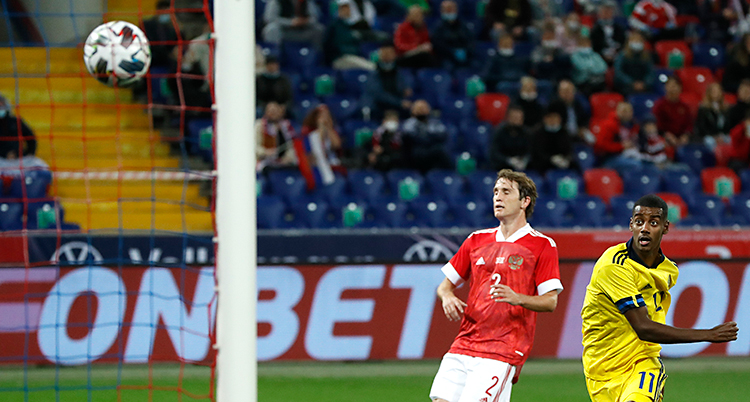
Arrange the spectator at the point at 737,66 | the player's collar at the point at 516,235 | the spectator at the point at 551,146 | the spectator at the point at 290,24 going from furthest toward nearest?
1. the spectator at the point at 737,66
2. the spectator at the point at 290,24
3. the spectator at the point at 551,146
4. the player's collar at the point at 516,235

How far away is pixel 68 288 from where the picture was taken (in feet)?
28.1

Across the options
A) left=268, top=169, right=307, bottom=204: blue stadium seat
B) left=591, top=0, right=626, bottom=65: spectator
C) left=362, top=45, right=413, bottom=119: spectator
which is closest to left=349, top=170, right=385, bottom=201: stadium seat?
left=268, top=169, right=307, bottom=204: blue stadium seat

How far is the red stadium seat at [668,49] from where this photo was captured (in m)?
14.4

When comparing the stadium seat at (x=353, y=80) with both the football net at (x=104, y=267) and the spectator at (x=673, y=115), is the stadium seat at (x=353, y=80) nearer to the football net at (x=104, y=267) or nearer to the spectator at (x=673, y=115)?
the football net at (x=104, y=267)

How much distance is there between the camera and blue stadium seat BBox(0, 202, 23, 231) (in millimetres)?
9781

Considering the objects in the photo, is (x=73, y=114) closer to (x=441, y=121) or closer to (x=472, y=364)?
(x=441, y=121)

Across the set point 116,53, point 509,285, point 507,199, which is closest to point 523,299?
point 509,285

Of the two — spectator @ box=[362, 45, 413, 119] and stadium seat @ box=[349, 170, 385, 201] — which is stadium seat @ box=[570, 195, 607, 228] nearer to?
stadium seat @ box=[349, 170, 385, 201]

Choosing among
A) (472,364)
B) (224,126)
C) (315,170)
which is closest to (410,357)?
(315,170)

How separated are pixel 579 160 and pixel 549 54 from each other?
1.65 m

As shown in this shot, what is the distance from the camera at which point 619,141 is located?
12.3m

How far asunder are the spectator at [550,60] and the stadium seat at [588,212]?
7.79 ft

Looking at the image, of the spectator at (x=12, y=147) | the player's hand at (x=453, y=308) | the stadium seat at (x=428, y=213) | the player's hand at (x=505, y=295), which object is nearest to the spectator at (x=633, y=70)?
the stadium seat at (x=428, y=213)

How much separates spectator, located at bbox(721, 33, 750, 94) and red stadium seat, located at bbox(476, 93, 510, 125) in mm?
3578
